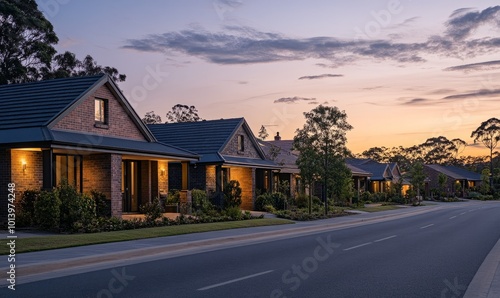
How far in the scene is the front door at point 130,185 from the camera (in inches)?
1271

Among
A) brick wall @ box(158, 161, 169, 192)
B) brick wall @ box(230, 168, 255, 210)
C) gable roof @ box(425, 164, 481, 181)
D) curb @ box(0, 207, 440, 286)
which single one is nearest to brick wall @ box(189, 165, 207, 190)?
brick wall @ box(158, 161, 169, 192)

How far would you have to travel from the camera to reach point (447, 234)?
83.4 feet

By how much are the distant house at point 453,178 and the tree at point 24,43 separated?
7272 centimetres

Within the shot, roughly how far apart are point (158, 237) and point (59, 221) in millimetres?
3858

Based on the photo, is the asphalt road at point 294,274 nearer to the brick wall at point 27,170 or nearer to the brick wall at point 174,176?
the brick wall at point 27,170

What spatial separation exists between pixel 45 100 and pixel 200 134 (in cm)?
1642

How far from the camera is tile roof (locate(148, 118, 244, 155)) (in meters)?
40.8

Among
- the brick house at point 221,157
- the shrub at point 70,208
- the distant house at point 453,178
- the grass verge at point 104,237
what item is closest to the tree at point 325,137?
the brick house at point 221,157

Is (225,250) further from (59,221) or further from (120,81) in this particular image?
(120,81)

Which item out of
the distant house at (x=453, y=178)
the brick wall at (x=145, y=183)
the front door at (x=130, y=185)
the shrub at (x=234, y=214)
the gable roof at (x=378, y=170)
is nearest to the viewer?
the front door at (x=130, y=185)

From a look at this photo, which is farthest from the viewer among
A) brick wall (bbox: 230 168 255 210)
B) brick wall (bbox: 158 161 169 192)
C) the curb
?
brick wall (bbox: 230 168 255 210)

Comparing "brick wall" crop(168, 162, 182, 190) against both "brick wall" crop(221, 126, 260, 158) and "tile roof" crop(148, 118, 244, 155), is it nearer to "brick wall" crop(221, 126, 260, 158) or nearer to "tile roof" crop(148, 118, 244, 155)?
"tile roof" crop(148, 118, 244, 155)

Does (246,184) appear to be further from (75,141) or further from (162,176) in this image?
(75,141)

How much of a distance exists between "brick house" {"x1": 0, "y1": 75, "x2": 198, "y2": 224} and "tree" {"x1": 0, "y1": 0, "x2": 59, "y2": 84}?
2123cm
